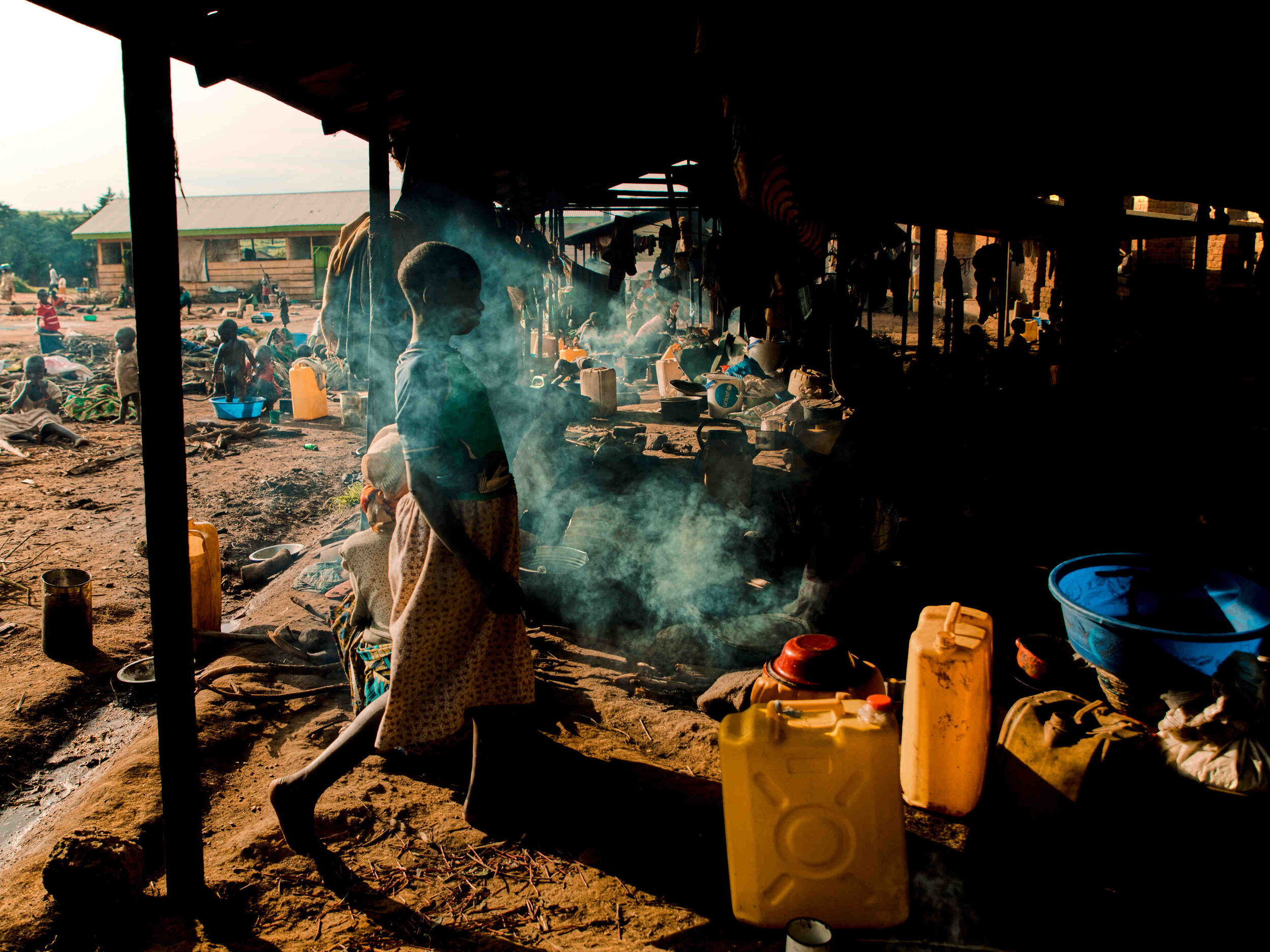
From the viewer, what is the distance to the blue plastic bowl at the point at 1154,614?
2514 mm

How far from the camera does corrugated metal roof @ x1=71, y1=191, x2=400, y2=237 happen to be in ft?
105

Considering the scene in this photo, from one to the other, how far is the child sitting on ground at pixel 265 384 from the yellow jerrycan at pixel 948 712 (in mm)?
11673

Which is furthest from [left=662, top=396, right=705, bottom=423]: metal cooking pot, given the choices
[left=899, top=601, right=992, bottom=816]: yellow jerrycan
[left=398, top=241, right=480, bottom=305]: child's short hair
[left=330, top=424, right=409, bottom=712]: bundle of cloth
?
[left=398, top=241, right=480, bottom=305]: child's short hair

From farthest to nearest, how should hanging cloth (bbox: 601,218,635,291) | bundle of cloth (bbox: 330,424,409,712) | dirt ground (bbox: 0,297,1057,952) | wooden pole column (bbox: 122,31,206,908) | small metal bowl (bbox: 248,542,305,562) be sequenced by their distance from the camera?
hanging cloth (bbox: 601,218,635,291)
small metal bowl (bbox: 248,542,305,562)
bundle of cloth (bbox: 330,424,409,712)
dirt ground (bbox: 0,297,1057,952)
wooden pole column (bbox: 122,31,206,908)

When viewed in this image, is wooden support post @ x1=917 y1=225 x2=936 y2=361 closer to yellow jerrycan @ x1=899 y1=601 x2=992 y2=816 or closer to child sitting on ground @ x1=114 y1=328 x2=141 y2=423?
yellow jerrycan @ x1=899 y1=601 x2=992 y2=816

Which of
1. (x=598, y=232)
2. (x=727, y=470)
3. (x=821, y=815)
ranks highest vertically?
(x=598, y=232)

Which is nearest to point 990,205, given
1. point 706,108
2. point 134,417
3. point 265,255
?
point 706,108

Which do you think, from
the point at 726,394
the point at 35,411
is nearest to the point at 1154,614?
the point at 726,394

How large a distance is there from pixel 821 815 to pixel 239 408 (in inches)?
471

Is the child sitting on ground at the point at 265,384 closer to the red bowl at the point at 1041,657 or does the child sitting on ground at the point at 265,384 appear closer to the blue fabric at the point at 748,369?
the blue fabric at the point at 748,369

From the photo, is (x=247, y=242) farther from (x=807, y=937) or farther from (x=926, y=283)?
(x=807, y=937)

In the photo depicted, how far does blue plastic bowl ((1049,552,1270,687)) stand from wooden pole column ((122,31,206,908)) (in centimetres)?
Answer: 291

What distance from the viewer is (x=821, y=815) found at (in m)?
2.26

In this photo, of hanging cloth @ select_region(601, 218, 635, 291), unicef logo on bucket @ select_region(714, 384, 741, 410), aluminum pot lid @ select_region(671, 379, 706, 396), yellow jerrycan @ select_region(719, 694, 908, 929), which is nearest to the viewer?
yellow jerrycan @ select_region(719, 694, 908, 929)
